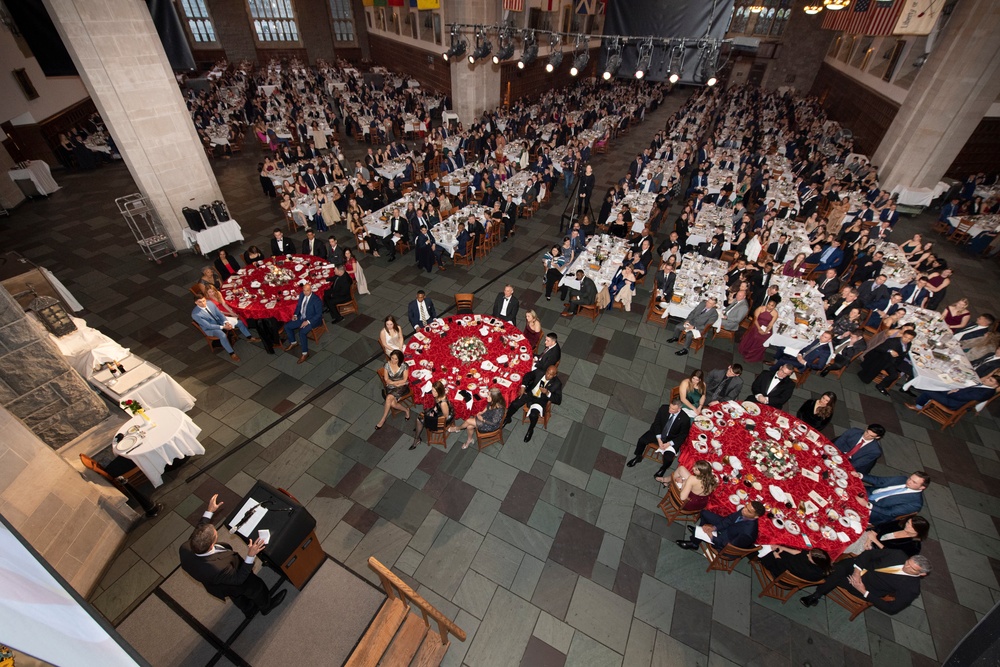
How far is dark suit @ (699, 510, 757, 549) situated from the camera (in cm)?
497

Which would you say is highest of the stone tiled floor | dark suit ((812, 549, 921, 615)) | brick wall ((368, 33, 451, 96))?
brick wall ((368, 33, 451, 96))

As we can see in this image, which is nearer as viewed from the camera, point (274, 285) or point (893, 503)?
point (893, 503)

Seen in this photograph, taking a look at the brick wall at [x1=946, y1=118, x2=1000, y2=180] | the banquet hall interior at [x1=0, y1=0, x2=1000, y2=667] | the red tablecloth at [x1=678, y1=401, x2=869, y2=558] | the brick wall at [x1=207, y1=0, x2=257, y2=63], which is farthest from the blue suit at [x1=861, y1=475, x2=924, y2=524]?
the brick wall at [x1=207, y1=0, x2=257, y2=63]

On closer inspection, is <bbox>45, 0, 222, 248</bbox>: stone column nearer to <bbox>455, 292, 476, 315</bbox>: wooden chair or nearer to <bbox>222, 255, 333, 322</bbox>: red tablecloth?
<bbox>222, 255, 333, 322</bbox>: red tablecloth

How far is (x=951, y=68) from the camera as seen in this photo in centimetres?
1419

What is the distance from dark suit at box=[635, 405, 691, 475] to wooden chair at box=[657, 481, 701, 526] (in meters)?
0.54

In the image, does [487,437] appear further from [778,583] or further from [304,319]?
[304,319]

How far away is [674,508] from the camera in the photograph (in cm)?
586

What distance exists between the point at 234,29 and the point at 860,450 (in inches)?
1858

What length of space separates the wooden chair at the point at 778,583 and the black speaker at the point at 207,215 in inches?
572

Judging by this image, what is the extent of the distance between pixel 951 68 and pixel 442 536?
865 inches

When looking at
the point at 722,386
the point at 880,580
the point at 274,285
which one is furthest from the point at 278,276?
the point at 880,580

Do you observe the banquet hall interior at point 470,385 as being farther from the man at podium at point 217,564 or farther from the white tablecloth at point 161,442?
the man at podium at point 217,564

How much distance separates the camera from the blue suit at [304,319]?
834cm
